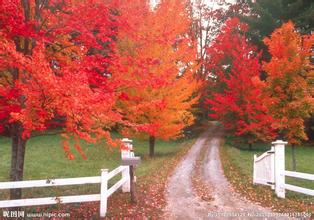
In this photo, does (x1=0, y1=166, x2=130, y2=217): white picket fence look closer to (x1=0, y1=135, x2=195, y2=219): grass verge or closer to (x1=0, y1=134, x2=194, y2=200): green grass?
(x1=0, y1=135, x2=195, y2=219): grass verge

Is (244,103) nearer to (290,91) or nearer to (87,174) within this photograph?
(290,91)

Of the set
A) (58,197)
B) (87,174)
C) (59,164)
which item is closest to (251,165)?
(87,174)

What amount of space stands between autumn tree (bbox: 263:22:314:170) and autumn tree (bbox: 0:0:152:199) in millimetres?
9696

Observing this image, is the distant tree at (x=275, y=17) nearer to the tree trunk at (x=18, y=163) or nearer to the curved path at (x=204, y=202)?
the curved path at (x=204, y=202)

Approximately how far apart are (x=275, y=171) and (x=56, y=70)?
7.53 meters

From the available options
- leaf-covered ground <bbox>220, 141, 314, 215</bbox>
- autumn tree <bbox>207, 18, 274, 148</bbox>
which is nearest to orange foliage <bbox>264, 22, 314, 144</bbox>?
leaf-covered ground <bbox>220, 141, 314, 215</bbox>

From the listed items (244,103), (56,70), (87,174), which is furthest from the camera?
(244,103)

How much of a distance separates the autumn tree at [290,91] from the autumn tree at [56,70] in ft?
31.8

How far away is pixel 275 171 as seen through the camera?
10953 mm

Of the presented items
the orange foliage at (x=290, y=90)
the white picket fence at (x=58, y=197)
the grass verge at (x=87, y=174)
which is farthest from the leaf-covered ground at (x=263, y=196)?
the white picket fence at (x=58, y=197)

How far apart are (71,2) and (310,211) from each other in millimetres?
8372

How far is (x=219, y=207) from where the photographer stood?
371 inches

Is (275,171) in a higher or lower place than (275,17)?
lower

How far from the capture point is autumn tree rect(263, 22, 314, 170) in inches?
613
